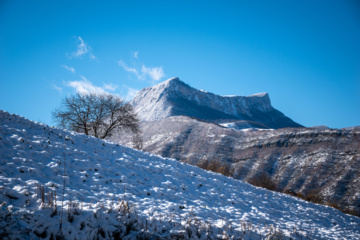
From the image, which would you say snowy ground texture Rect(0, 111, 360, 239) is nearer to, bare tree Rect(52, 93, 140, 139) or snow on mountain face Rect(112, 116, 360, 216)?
A: bare tree Rect(52, 93, 140, 139)

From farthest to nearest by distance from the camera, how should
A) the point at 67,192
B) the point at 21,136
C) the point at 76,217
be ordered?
1. the point at 21,136
2. the point at 67,192
3. the point at 76,217

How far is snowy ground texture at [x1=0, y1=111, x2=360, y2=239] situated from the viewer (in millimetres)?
4199

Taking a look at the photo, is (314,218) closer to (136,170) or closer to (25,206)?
(136,170)

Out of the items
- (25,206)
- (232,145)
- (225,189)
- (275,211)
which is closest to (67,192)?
(25,206)

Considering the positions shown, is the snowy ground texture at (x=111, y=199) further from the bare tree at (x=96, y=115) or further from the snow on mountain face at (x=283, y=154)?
the snow on mountain face at (x=283, y=154)

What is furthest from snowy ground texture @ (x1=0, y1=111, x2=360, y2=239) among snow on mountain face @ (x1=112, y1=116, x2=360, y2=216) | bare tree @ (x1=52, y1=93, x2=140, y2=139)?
snow on mountain face @ (x1=112, y1=116, x2=360, y2=216)

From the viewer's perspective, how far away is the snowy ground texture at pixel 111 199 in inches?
165

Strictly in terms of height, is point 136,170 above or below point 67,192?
above

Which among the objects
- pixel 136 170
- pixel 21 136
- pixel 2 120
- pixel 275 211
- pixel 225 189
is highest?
pixel 2 120

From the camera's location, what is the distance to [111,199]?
20.8 ft

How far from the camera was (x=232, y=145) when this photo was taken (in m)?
82.8

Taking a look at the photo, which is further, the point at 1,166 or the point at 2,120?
the point at 2,120

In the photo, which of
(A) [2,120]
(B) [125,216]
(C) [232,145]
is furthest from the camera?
(C) [232,145]

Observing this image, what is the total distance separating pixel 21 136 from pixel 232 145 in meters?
82.1
